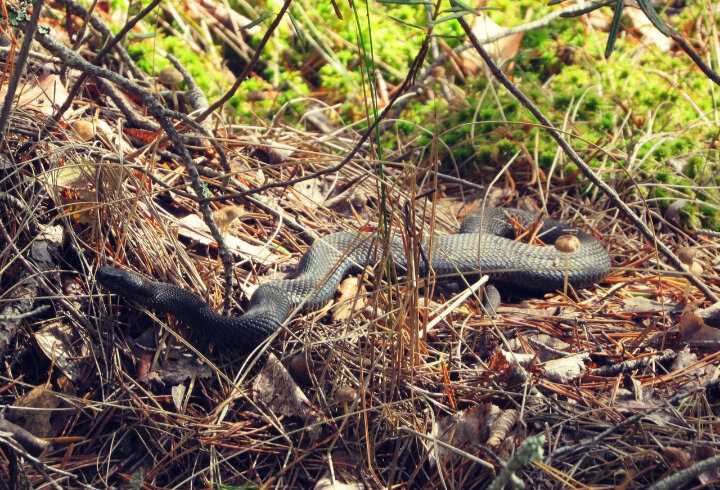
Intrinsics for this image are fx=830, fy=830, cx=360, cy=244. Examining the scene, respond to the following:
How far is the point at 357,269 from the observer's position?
4.47m

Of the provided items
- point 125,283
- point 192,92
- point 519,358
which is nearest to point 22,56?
point 125,283

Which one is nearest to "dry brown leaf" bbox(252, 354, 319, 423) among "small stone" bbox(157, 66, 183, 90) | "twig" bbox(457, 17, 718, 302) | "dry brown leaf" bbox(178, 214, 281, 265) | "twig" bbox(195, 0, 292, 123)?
"dry brown leaf" bbox(178, 214, 281, 265)

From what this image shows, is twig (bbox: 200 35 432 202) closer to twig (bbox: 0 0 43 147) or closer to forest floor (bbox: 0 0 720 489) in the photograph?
forest floor (bbox: 0 0 720 489)

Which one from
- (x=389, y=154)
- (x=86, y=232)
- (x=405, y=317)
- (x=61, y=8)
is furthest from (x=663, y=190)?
(x=61, y=8)

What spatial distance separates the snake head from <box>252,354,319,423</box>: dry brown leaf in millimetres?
633

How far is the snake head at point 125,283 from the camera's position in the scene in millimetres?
3520

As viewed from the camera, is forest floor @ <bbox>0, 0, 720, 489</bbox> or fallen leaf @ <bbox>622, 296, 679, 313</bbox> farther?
fallen leaf @ <bbox>622, 296, 679, 313</bbox>

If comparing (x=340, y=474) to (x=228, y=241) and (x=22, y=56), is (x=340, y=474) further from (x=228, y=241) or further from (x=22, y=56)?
(x=22, y=56)

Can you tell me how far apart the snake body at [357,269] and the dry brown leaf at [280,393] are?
0.18 meters

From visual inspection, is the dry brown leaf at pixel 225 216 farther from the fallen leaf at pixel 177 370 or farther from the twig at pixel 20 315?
the twig at pixel 20 315

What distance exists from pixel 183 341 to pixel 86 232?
0.80 metres

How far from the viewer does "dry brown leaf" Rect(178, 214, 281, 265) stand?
4035mm

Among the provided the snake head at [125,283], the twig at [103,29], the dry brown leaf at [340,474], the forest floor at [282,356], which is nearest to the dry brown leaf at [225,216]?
the forest floor at [282,356]

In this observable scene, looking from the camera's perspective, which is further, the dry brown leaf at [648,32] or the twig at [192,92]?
the dry brown leaf at [648,32]
